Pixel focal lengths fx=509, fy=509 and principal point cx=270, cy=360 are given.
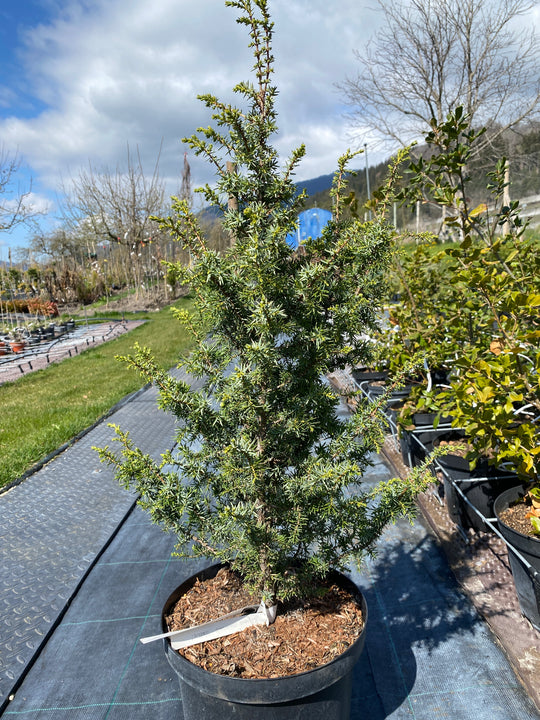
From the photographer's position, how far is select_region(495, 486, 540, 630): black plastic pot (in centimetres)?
220

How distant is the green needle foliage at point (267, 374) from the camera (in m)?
1.61

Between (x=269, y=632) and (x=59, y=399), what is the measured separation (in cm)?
649

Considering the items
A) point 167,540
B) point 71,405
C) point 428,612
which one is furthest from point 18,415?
point 428,612

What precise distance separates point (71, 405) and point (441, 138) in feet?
19.5

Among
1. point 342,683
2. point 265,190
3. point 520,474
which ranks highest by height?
point 265,190

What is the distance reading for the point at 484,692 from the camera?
6.65 feet

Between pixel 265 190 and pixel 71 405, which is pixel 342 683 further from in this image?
pixel 71 405

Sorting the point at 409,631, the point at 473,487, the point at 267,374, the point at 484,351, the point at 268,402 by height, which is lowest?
the point at 409,631

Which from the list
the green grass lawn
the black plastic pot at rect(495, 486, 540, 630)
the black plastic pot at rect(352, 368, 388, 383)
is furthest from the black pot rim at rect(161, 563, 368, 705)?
the black plastic pot at rect(352, 368, 388, 383)

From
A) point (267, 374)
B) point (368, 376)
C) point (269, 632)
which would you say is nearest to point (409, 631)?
point (269, 632)

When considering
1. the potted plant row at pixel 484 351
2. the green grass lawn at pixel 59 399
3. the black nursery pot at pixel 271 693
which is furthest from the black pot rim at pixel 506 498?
the green grass lawn at pixel 59 399

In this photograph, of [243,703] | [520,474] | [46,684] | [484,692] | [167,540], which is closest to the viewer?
[243,703]

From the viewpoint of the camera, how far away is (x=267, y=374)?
1654 mm

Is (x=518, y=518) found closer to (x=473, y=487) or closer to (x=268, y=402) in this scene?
(x=473, y=487)
